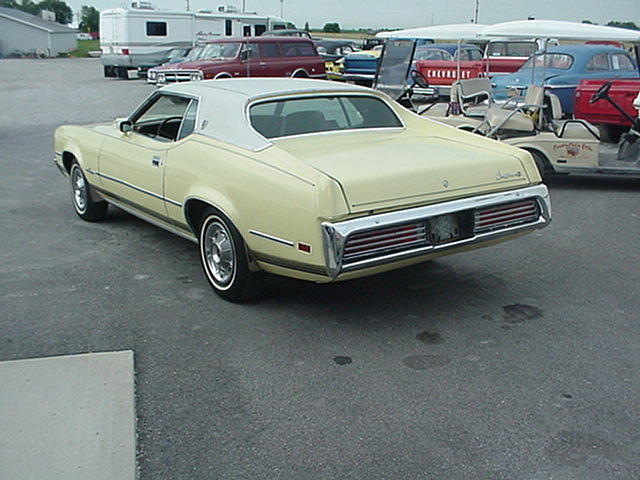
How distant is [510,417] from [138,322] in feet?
7.99

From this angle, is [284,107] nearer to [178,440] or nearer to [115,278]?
[115,278]

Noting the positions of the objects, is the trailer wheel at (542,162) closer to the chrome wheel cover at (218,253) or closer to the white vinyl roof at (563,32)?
the white vinyl roof at (563,32)

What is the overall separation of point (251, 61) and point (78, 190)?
1446cm

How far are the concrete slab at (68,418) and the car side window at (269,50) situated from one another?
18.4 meters

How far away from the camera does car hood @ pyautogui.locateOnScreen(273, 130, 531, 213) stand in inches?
175

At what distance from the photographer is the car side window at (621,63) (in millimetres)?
15484

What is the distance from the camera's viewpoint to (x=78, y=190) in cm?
750

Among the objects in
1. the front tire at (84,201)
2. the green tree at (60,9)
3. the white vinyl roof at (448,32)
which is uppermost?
the green tree at (60,9)

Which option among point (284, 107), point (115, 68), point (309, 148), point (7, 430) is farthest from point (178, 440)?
point (115, 68)

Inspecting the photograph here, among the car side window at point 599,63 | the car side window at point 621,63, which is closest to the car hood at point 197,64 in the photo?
Answer: the car side window at point 599,63

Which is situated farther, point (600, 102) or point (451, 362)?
point (600, 102)

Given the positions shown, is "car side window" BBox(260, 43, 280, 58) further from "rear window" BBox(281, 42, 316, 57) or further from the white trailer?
the white trailer

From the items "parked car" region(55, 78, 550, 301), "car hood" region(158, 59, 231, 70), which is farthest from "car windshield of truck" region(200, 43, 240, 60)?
"parked car" region(55, 78, 550, 301)

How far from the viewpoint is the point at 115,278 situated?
571cm
